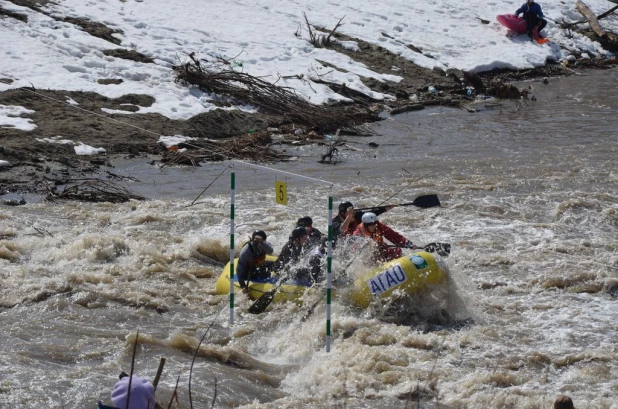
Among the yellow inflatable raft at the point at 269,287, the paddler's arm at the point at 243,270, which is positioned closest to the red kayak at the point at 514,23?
the yellow inflatable raft at the point at 269,287

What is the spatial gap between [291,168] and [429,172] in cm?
226

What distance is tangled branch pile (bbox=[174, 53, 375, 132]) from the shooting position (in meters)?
17.3

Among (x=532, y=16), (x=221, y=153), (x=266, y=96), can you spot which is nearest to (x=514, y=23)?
(x=532, y=16)

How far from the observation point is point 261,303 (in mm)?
9484

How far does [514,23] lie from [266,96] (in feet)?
29.9

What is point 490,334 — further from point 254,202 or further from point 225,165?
point 225,165

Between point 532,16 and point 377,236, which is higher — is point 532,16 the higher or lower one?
the higher one

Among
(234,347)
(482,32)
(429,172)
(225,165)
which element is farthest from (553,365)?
(482,32)

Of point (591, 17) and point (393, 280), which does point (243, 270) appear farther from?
point (591, 17)

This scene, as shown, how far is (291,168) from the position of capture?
1484 centimetres

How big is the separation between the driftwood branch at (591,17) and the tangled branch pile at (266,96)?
33.8 feet

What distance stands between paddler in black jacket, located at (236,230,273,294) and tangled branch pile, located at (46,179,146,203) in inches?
141

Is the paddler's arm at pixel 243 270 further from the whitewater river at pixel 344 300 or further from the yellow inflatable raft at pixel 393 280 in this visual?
the yellow inflatable raft at pixel 393 280

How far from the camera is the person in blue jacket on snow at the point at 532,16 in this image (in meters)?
23.6
